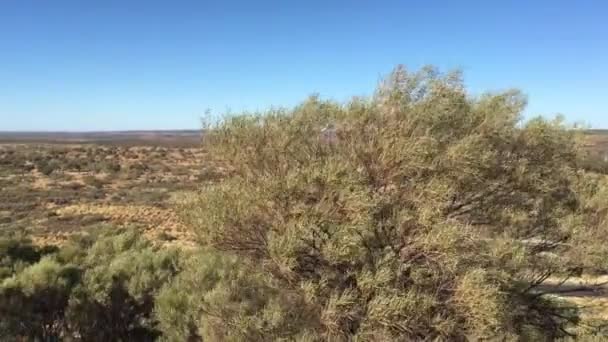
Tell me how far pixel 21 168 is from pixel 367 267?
59807mm

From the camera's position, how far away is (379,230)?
7.63 metres

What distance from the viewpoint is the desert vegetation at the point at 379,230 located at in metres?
7.17

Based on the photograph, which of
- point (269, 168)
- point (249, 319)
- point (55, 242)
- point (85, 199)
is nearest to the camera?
point (249, 319)

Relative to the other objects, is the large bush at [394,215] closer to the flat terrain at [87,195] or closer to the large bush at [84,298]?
the flat terrain at [87,195]

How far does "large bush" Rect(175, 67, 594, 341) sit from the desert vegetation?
0.03 metres

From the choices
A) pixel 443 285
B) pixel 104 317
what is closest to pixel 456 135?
pixel 443 285

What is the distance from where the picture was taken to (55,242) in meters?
22.5

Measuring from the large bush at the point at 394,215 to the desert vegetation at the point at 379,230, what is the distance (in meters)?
0.03

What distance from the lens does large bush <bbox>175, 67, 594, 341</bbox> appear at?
713cm

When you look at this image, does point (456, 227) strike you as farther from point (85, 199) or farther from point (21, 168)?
point (21, 168)

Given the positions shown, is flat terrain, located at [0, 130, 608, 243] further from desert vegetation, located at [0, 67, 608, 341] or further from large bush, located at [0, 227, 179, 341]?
large bush, located at [0, 227, 179, 341]

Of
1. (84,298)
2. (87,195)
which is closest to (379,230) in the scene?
(84,298)

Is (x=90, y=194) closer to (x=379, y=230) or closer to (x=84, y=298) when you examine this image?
(x=84, y=298)

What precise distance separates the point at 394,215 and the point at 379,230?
Answer: 33cm
